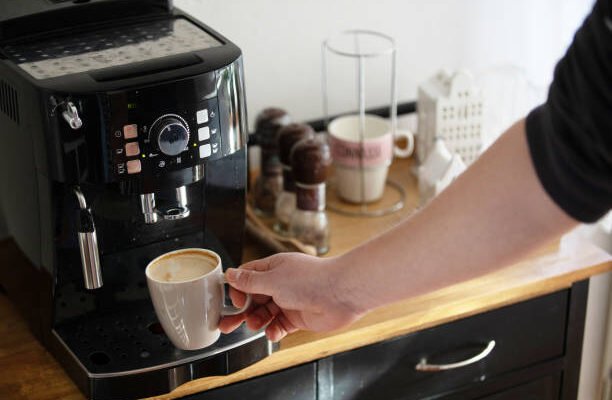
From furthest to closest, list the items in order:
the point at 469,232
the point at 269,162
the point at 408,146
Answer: the point at 408,146 < the point at 269,162 < the point at 469,232

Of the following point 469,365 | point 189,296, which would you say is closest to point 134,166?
point 189,296

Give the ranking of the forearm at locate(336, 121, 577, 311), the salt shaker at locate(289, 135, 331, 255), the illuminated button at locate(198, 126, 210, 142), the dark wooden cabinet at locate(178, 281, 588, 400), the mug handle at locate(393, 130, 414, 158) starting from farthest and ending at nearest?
1. the mug handle at locate(393, 130, 414, 158)
2. the salt shaker at locate(289, 135, 331, 255)
3. the dark wooden cabinet at locate(178, 281, 588, 400)
4. the illuminated button at locate(198, 126, 210, 142)
5. the forearm at locate(336, 121, 577, 311)

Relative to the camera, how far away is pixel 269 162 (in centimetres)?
162

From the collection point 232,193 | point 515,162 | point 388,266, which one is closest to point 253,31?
point 232,193

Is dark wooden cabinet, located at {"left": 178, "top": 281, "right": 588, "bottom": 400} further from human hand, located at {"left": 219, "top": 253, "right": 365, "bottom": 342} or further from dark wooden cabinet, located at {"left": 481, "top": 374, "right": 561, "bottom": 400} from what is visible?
human hand, located at {"left": 219, "top": 253, "right": 365, "bottom": 342}

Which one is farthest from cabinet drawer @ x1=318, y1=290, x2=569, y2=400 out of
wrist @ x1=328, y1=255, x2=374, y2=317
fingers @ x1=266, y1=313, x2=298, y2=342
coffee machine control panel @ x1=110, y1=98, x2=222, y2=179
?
coffee machine control panel @ x1=110, y1=98, x2=222, y2=179

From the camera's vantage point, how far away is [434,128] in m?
1.71

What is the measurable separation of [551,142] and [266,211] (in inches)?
33.7

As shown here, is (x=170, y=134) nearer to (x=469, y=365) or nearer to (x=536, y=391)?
(x=469, y=365)

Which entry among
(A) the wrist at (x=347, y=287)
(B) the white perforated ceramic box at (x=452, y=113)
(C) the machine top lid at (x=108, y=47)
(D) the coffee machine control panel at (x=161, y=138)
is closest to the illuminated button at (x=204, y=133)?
(D) the coffee machine control panel at (x=161, y=138)

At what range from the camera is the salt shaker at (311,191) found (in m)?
1.44

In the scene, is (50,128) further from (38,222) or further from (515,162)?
(515,162)

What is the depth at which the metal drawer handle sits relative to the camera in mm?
1417

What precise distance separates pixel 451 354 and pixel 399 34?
2.21ft
